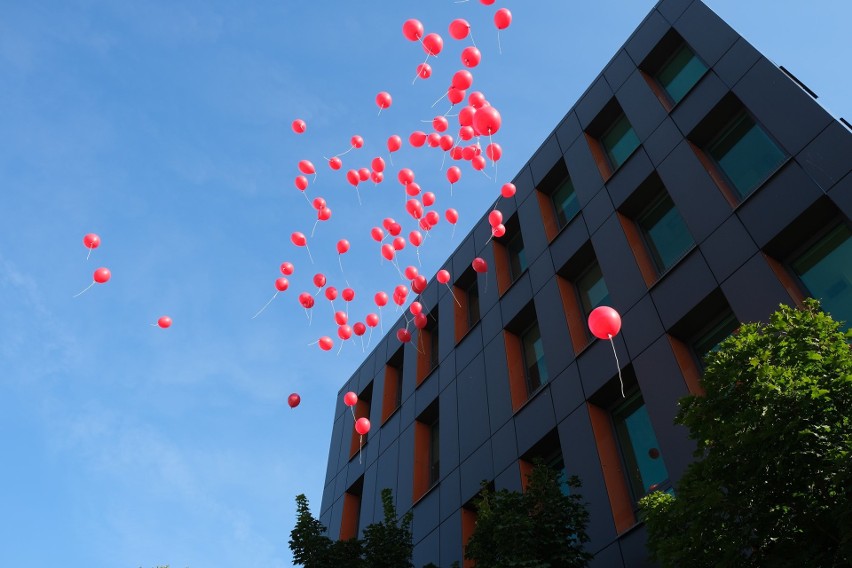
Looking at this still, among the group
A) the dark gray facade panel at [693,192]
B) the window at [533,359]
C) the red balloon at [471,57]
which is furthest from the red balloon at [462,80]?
the window at [533,359]

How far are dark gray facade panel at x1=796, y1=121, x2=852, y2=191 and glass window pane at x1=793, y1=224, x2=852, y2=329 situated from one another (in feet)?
2.46

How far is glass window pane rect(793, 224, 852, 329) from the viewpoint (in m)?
10.2

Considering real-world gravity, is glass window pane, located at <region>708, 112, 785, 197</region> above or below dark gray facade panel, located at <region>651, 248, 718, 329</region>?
above

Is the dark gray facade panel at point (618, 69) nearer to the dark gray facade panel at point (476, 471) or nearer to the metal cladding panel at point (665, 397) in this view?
the metal cladding panel at point (665, 397)

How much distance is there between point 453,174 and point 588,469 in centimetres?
632

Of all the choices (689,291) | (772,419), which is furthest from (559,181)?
(772,419)

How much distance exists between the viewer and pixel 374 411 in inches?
890

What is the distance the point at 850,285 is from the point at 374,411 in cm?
1506

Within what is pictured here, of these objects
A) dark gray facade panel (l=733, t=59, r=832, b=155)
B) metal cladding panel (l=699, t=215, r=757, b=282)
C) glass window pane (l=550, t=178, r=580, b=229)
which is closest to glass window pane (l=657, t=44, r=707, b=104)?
dark gray facade panel (l=733, t=59, r=832, b=155)

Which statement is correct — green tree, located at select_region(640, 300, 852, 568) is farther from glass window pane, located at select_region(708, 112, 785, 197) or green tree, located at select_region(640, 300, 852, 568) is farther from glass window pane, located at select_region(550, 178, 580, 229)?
glass window pane, located at select_region(550, 178, 580, 229)

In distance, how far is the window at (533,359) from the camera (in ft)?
51.7

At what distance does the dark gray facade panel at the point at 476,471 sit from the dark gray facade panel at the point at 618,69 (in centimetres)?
887

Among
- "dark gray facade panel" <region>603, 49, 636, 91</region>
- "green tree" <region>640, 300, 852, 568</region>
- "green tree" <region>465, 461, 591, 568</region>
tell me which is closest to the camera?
"green tree" <region>640, 300, 852, 568</region>

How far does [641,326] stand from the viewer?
1288 cm
